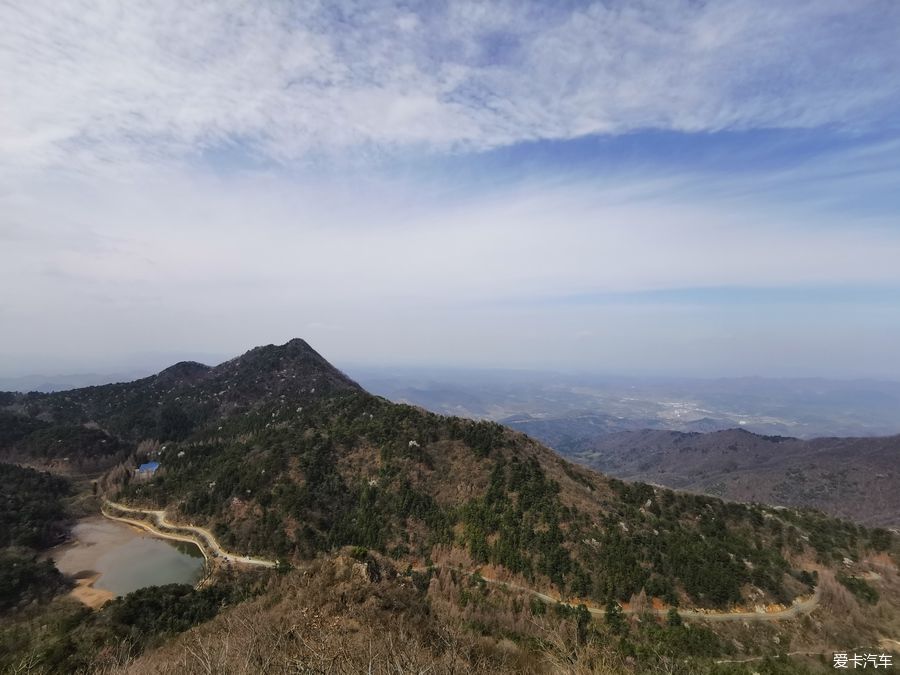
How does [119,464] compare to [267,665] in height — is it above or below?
below

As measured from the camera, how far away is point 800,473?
111m

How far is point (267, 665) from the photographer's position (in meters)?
13.6

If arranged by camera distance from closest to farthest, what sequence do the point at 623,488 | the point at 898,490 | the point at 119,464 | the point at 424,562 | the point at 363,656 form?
1. the point at 363,656
2. the point at 424,562
3. the point at 623,488
4. the point at 119,464
5. the point at 898,490

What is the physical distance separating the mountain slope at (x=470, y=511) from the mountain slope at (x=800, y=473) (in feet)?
187

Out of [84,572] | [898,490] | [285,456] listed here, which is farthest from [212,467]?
[898,490]

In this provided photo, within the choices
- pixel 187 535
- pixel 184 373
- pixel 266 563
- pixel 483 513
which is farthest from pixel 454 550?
pixel 184 373

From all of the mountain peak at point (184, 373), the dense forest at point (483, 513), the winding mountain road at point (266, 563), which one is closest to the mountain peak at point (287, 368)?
the mountain peak at point (184, 373)

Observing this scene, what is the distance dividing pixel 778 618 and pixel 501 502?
26.4 meters

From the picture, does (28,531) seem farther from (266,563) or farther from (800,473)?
(800,473)

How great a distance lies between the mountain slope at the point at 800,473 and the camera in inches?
3775

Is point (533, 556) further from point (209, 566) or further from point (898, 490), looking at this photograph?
point (898, 490)

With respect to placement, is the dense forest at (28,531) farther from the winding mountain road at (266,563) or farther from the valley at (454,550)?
the winding mountain road at (266,563)

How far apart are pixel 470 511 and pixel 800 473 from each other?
105741 millimetres

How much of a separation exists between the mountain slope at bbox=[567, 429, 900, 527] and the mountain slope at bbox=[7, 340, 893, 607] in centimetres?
5707
